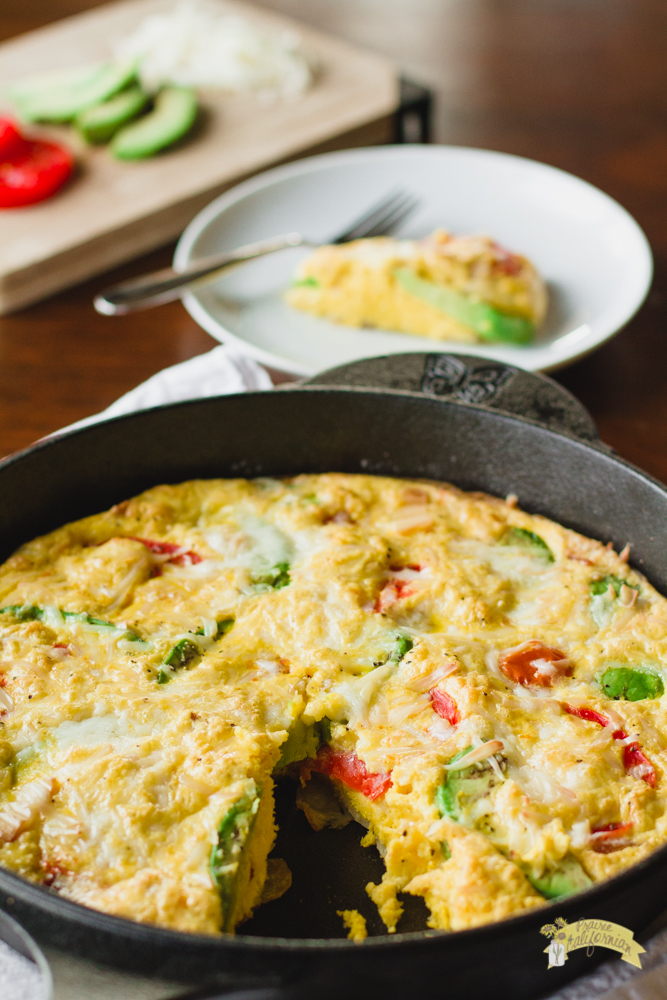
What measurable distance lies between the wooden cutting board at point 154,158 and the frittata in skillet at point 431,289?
0.86m

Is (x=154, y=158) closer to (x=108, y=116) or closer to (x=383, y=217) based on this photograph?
(x=108, y=116)

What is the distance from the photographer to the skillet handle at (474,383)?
8.09ft

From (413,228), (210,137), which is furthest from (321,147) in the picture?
(413,228)

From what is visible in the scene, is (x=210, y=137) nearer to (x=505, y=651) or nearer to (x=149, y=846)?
(x=505, y=651)

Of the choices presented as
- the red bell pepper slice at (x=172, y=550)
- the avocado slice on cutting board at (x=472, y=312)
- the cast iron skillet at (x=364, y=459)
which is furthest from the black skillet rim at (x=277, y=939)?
the avocado slice on cutting board at (x=472, y=312)

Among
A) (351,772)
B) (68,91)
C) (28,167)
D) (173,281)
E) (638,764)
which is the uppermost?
(68,91)

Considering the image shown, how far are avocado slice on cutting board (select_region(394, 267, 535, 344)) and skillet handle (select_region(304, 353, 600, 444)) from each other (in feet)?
2.32

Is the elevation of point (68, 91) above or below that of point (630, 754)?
above

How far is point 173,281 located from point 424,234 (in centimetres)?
124

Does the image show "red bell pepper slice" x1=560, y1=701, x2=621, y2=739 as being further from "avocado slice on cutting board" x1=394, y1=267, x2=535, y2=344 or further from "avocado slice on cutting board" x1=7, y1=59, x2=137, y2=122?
"avocado slice on cutting board" x1=7, y1=59, x2=137, y2=122

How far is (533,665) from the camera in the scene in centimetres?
197

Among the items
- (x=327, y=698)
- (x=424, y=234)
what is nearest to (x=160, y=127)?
(x=424, y=234)

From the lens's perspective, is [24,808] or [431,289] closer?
[24,808]

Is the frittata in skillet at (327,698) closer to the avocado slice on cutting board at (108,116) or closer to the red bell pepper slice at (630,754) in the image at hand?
the red bell pepper slice at (630,754)
